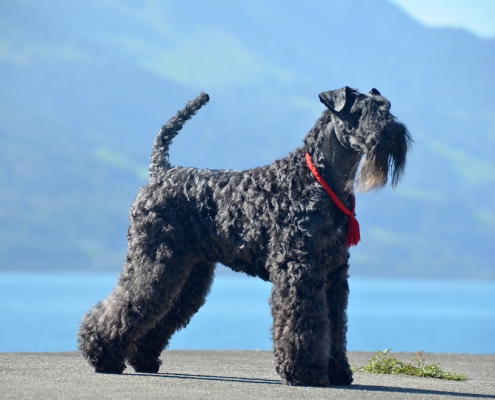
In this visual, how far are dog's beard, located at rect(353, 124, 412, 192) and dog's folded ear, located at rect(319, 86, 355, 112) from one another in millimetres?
478

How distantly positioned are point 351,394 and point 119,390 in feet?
5.59

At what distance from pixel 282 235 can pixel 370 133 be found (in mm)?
1058

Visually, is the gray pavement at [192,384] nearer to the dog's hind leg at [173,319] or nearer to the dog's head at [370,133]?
the dog's hind leg at [173,319]

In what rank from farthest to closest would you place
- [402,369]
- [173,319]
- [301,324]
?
[402,369]
[173,319]
[301,324]

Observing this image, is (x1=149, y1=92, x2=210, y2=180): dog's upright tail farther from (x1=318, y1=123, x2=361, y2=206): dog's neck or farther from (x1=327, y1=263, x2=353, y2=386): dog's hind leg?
(x1=327, y1=263, x2=353, y2=386): dog's hind leg

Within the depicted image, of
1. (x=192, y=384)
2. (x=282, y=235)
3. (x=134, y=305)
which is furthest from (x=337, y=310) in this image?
(x=134, y=305)

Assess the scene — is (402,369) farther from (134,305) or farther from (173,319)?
(134,305)

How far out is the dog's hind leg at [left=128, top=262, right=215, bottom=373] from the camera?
22.8 feet

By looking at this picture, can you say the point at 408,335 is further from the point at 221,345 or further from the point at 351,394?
the point at 351,394

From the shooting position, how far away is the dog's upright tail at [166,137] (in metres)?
6.89

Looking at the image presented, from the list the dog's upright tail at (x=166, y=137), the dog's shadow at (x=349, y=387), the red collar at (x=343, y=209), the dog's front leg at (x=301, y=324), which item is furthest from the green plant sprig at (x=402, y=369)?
the dog's upright tail at (x=166, y=137)

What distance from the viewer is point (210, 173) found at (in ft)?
21.7

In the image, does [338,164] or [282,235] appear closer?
[282,235]

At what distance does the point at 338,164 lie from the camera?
628cm
